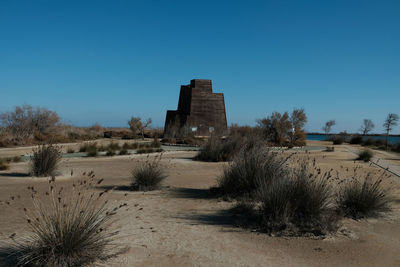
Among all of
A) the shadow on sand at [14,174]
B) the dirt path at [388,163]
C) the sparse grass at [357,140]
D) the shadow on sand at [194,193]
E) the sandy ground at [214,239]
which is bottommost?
the sandy ground at [214,239]

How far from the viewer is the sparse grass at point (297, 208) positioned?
19.1 feet

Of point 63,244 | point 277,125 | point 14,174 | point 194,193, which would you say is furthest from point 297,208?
point 277,125

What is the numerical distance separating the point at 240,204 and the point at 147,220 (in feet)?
6.73

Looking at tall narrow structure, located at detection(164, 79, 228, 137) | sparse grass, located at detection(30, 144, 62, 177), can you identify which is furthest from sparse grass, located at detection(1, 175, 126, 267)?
tall narrow structure, located at detection(164, 79, 228, 137)

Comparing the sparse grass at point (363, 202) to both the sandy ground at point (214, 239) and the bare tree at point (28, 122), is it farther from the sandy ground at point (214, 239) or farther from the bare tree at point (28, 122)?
the bare tree at point (28, 122)

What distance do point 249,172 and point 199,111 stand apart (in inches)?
1552

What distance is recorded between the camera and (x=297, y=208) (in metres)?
6.10

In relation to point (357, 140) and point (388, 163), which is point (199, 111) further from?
point (388, 163)

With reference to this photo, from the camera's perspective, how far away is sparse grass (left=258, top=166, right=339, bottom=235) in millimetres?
5828

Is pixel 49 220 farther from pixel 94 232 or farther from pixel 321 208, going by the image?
pixel 321 208

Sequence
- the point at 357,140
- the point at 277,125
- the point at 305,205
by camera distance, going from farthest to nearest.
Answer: the point at 357,140, the point at 277,125, the point at 305,205

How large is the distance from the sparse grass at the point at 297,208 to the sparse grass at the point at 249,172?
183 centimetres

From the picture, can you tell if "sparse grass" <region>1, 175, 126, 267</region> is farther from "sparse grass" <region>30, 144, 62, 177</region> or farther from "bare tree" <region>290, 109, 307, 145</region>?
"bare tree" <region>290, 109, 307, 145</region>

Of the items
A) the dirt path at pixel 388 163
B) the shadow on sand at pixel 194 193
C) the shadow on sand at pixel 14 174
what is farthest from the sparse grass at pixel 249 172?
the shadow on sand at pixel 14 174
